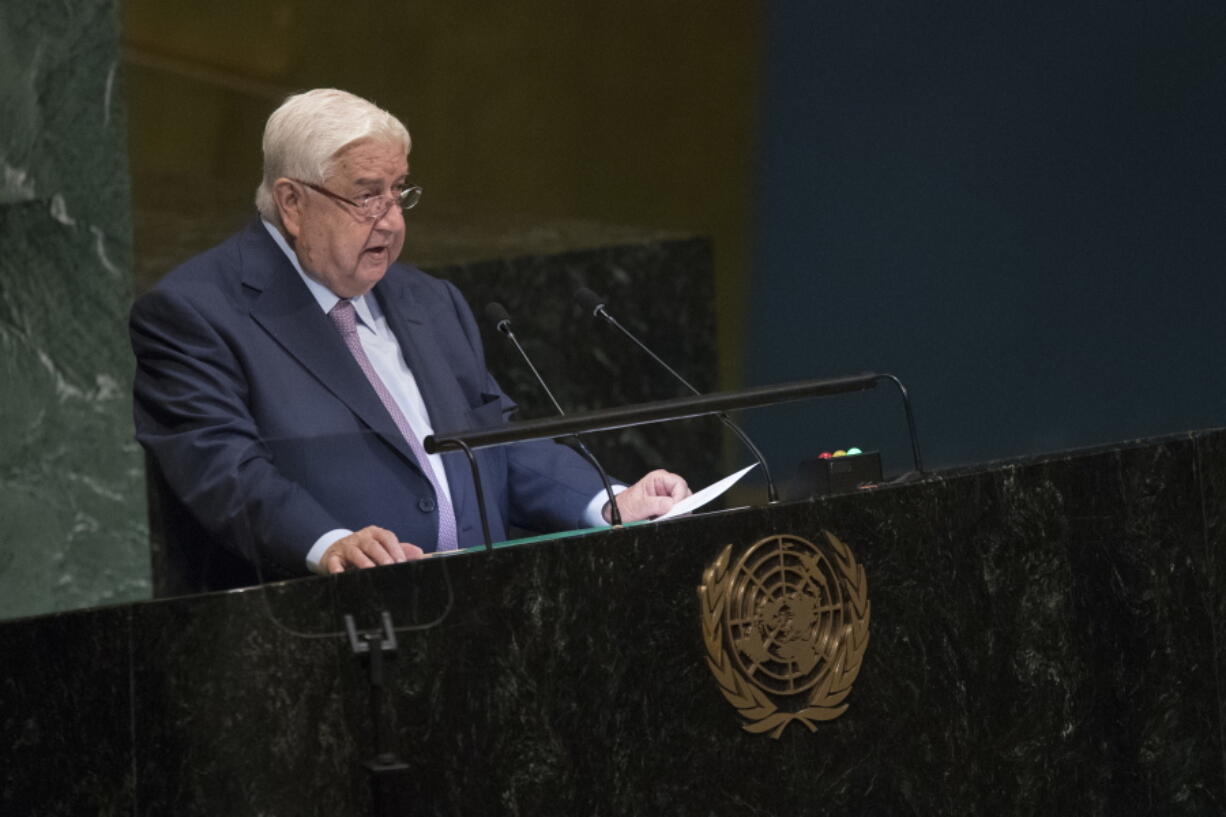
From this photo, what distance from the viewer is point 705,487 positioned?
9.77ft

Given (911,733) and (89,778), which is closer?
(89,778)

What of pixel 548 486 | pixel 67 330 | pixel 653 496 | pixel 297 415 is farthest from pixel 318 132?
pixel 67 330

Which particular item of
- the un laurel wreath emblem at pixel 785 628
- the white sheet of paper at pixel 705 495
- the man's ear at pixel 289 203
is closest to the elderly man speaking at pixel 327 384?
the man's ear at pixel 289 203

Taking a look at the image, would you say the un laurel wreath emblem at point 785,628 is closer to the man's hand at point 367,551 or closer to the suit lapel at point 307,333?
the man's hand at point 367,551

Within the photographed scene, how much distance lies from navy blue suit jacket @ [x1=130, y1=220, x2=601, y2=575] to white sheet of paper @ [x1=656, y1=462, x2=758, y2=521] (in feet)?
1.28

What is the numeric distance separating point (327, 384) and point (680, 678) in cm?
84

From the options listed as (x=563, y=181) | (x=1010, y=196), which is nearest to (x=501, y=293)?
(x=563, y=181)

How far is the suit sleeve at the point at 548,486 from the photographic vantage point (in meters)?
3.26

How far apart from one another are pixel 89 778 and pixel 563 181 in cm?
351

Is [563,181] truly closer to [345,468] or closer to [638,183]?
[638,183]

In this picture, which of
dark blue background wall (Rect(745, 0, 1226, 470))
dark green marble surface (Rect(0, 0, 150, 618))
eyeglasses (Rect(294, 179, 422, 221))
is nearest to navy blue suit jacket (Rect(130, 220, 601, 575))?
eyeglasses (Rect(294, 179, 422, 221))

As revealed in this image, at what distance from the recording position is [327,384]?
3062mm

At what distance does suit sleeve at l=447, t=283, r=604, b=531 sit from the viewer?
3.26 m

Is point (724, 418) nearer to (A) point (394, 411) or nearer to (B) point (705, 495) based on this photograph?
(B) point (705, 495)
